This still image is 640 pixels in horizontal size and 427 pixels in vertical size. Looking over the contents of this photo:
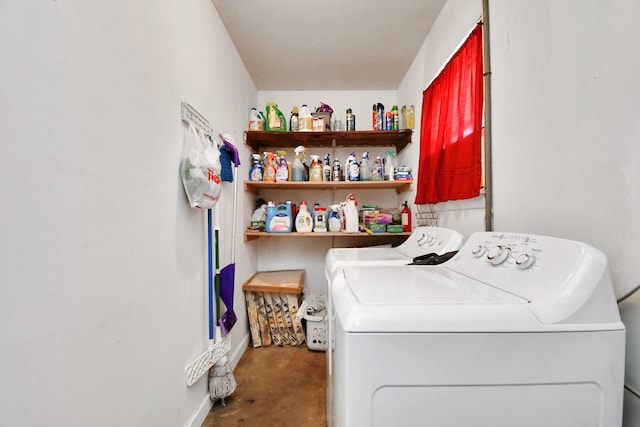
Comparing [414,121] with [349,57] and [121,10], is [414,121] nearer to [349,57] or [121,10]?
[349,57]

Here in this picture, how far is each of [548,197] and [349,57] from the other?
1.81 meters

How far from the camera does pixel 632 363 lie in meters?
0.60

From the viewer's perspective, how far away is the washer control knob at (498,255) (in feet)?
2.56

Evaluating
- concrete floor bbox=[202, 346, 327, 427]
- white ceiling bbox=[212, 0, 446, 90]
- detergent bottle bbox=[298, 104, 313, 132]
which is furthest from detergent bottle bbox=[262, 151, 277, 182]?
concrete floor bbox=[202, 346, 327, 427]

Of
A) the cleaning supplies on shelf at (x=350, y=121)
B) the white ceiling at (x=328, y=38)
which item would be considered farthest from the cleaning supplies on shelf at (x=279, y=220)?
the white ceiling at (x=328, y=38)

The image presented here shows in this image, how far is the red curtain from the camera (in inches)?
48.4

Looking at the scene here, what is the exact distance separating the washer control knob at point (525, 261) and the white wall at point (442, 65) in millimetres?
584

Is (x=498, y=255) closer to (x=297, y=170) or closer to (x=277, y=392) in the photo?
(x=277, y=392)

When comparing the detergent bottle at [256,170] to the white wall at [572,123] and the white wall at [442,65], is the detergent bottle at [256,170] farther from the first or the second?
the white wall at [572,123]

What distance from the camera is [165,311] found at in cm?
106

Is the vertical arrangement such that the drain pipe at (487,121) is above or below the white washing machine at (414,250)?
above

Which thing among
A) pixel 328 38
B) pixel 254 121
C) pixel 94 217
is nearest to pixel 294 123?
pixel 254 121

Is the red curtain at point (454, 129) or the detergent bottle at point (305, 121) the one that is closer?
the red curtain at point (454, 129)

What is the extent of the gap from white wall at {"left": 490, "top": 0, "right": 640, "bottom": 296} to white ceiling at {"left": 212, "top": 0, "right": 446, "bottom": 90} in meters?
0.78
